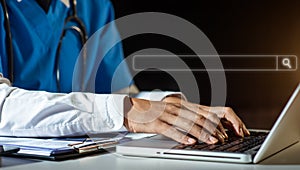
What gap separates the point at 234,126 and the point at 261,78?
72cm

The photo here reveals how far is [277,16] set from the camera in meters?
1.71

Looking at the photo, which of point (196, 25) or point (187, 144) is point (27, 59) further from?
point (187, 144)

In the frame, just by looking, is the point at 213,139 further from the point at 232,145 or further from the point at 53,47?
the point at 53,47

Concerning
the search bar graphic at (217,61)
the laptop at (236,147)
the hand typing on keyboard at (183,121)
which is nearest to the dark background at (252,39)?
the search bar graphic at (217,61)

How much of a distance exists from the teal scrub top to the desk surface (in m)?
0.68

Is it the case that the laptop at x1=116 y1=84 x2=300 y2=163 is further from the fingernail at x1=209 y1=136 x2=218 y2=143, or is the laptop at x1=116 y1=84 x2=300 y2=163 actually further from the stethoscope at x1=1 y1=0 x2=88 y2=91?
the stethoscope at x1=1 y1=0 x2=88 y2=91

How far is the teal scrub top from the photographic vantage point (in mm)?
1533

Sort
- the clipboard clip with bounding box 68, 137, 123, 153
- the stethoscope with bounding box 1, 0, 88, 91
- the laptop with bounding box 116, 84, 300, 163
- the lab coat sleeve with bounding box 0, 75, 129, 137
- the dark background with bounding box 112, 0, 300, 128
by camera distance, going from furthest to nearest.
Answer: the dark background with bounding box 112, 0, 300, 128 → the stethoscope with bounding box 1, 0, 88, 91 → the lab coat sleeve with bounding box 0, 75, 129, 137 → the clipboard clip with bounding box 68, 137, 123, 153 → the laptop with bounding box 116, 84, 300, 163

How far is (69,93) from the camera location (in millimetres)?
1052

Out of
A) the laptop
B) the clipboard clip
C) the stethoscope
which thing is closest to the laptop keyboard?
the laptop

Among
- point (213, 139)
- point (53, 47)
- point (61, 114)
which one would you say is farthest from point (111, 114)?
point (53, 47)

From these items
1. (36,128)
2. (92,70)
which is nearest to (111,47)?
(92,70)

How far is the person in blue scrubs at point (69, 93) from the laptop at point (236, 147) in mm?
45

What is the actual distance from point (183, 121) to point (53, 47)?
0.82 m
